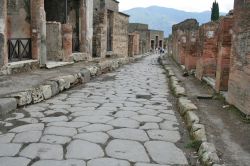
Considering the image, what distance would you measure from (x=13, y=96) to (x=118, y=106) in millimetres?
1816

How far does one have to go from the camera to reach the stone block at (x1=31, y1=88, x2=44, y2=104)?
19.5 feet

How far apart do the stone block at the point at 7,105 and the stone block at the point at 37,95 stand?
626 millimetres

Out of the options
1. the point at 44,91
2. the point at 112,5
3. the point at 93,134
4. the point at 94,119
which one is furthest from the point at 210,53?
the point at 112,5

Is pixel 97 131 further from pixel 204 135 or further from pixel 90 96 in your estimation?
pixel 90 96

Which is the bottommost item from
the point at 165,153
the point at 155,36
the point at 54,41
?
the point at 165,153

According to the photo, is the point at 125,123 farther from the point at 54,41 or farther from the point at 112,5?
the point at 112,5

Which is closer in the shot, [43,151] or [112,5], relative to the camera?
[43,151]

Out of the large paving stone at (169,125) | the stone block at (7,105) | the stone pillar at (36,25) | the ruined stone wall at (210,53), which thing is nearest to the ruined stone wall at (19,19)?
the stone pillar at (36,25)

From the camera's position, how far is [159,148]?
383cm

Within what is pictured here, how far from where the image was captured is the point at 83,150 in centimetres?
363

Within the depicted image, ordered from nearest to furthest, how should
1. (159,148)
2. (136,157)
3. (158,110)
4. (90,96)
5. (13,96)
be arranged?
(136,157)
(159,148)
(13,96)
(158,110)
(90,96)

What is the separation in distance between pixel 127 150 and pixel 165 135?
2.69 ft

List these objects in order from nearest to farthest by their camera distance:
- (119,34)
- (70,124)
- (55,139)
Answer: (55,139) → (70,124) → (119,34)

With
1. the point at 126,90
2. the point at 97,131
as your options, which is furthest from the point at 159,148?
the point at 126,90
